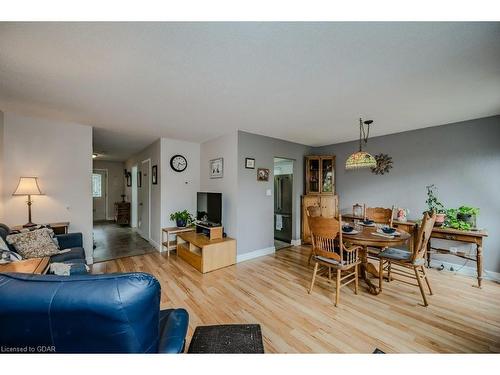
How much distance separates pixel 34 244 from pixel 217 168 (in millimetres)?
2689

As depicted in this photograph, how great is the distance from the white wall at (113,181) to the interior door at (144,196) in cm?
295

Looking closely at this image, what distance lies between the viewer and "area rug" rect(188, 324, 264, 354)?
1360 millimetres

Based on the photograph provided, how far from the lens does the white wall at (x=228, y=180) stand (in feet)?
11.7

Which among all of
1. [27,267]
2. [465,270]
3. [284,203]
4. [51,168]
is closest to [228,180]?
[284,203]

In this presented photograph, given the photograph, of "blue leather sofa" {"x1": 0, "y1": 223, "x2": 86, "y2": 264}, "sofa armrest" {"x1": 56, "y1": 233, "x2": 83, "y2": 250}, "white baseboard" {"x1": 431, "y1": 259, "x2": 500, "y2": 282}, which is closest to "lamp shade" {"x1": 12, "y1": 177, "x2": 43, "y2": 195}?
"blue leather sofa" {"x1": 0, "y1": 223, "x2": 86, "y2": 264}

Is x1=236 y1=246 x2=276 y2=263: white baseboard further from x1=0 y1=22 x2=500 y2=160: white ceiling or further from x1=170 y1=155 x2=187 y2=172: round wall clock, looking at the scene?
x1=0 y1=22 x2=500 y2=160: white ceiling

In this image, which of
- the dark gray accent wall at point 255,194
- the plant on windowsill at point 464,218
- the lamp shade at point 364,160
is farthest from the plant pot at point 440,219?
the dark gray accent wall at point 255,194

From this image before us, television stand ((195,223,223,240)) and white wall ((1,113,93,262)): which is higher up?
white wall ((1,113,93,262))

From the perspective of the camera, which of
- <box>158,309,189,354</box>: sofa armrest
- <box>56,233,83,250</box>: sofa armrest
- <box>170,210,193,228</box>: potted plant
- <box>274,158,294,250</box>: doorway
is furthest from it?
<box>274,158,294,250</box>: doorway

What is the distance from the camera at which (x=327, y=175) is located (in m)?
4.68

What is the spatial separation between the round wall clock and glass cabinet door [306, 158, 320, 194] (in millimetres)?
2802

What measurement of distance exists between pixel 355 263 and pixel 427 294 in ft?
3.25
